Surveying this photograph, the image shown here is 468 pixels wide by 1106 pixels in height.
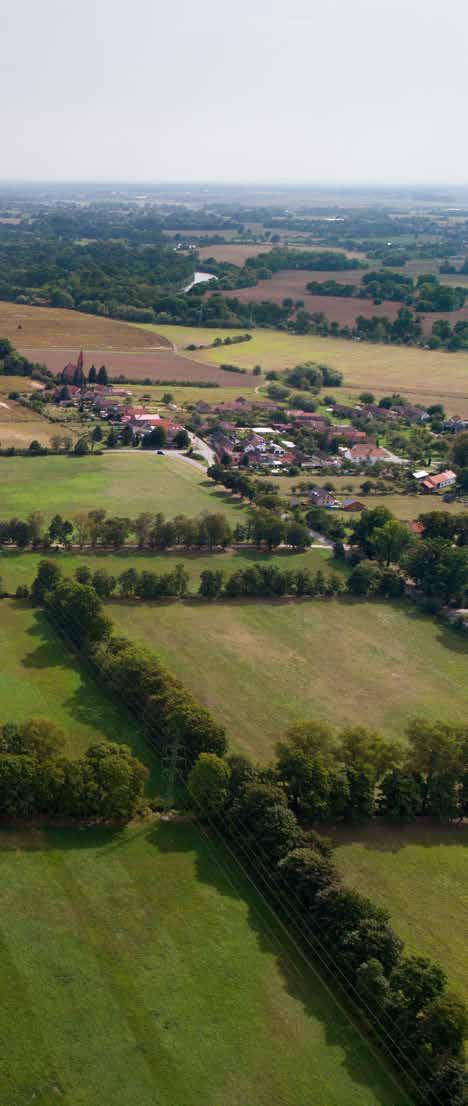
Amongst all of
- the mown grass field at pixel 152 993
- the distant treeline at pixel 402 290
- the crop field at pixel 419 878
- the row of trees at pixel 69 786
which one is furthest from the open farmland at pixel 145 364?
the mown grass field at pixel 152 993

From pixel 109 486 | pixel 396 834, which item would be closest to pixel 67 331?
pixel 109 486

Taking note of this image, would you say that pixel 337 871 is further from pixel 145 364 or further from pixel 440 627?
pixel 145 364

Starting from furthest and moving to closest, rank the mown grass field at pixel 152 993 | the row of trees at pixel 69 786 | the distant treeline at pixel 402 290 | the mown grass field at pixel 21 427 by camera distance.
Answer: the distant treeline at pixel 402 290 < the mown grass field at pixel 21 427 < the row of trees at pixel 69 786 < the mown grass field at pixel 152 993

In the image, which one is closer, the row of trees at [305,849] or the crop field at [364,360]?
the row of trees at [305,849]

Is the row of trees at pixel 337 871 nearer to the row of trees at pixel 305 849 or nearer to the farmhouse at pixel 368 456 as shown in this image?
the row of trees at pixel 305 849

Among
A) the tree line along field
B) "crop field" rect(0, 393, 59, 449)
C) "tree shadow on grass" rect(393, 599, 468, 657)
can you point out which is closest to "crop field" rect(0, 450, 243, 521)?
"crop field" rect(0, 393, 59, 449)

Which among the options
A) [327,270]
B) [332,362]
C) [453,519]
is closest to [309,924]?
[453,519]

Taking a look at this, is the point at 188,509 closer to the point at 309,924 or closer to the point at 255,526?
the point at 255,526
